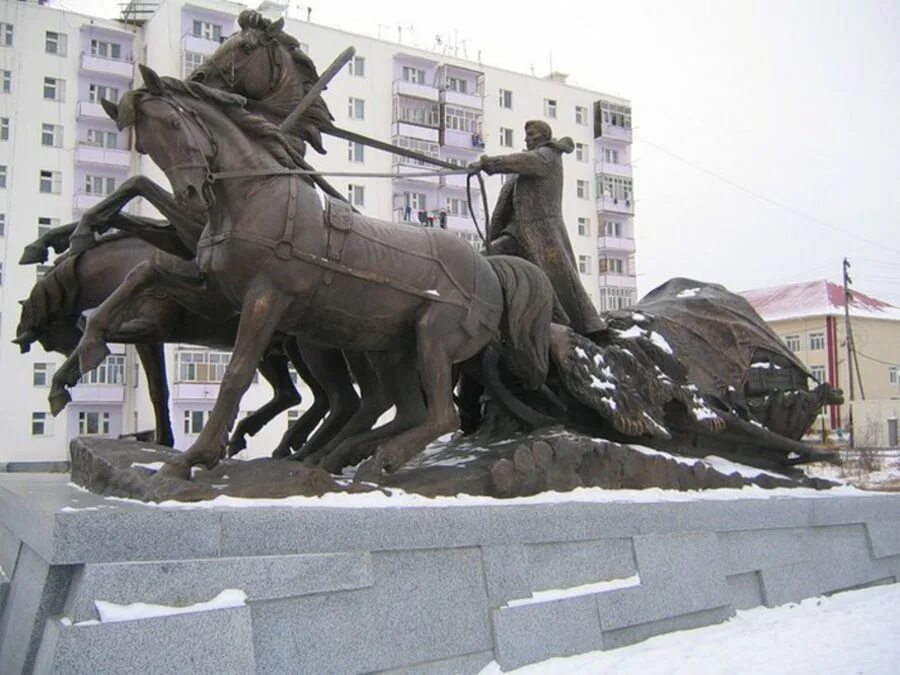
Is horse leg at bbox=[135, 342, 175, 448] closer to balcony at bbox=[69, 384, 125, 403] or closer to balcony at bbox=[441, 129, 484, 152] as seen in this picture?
balcony at bbox=[69, 384, 125, 403]

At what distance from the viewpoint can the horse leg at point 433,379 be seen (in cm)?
553

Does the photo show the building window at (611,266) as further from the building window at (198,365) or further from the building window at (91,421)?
the building window at (91,421)

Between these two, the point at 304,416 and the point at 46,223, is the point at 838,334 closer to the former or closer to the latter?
the point at 46,223

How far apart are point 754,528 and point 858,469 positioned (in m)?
14.0

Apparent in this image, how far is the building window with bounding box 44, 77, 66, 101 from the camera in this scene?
23625 millimetres

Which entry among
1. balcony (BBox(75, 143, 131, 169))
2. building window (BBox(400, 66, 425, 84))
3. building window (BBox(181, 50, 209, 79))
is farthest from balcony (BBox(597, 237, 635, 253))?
balcony (BBox(75, 143, 131, 169))

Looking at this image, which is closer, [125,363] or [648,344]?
[648,344]

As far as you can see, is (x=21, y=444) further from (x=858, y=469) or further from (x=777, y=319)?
(x=777, y=319)

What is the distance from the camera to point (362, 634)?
4250 millimetres

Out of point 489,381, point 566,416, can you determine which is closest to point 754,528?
point 566,416

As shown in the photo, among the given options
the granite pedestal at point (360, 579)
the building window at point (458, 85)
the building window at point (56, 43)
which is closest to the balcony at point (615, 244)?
the building window at point (458, 85)

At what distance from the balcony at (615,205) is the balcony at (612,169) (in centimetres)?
85

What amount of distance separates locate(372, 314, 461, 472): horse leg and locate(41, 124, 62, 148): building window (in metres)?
20.8

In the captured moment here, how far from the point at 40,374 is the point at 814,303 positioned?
2724cm
